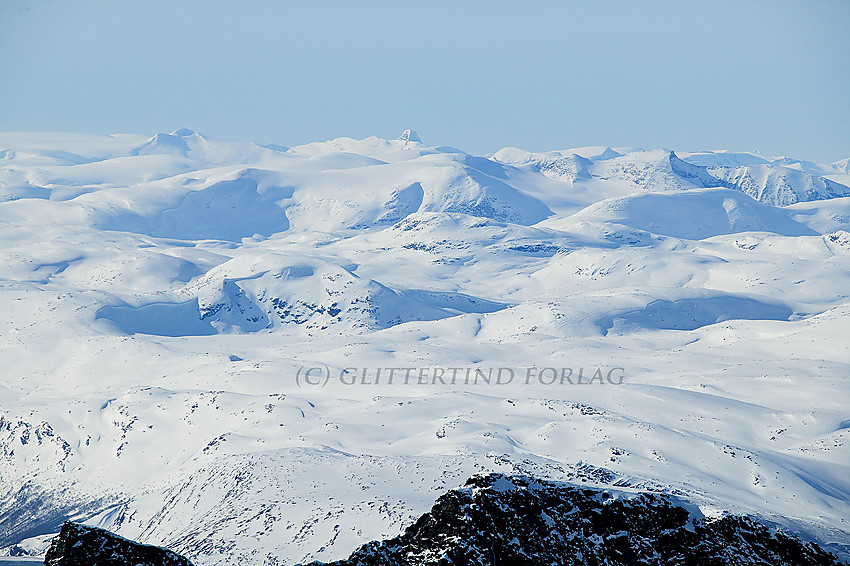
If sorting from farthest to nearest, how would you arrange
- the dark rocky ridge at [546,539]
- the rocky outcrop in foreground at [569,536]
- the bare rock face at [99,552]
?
1. the rocky outcrop in foreground at [569,536]
2. the dark rocky ridge at [546,539]
3. the bare rock face at [99,552]

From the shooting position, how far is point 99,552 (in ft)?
73.5

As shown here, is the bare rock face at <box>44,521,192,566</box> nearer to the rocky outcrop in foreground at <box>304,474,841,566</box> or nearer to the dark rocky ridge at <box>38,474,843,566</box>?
the dark rocky ridge at <box>38,474,843,566</box>

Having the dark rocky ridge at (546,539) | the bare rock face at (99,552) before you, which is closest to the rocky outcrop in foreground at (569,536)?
the dark rocky ridge at (546,539)

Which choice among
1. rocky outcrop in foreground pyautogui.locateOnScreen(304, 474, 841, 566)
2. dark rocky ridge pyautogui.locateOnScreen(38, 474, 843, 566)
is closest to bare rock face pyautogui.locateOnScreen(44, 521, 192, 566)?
dark rocky ridge pyautogui.locateOnScreen(38, 474, 843, 566)

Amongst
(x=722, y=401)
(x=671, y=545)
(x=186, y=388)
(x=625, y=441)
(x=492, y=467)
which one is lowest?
(x=186, y=388)

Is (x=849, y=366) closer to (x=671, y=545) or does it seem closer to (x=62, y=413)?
(x=671, y=545)

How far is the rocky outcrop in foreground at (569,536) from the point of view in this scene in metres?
24.3

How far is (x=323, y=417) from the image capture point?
138 m

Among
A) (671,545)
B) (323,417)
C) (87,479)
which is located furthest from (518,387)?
(671,545)

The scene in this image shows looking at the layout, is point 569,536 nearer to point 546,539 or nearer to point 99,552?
point 546,539

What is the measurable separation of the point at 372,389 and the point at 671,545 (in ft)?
464

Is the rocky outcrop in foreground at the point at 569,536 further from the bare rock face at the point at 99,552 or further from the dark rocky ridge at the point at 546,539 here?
the bare rock face at the point at 99,552

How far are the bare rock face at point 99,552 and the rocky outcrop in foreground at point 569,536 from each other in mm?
5151

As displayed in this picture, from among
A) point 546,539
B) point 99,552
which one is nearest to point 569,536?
point 546,539
